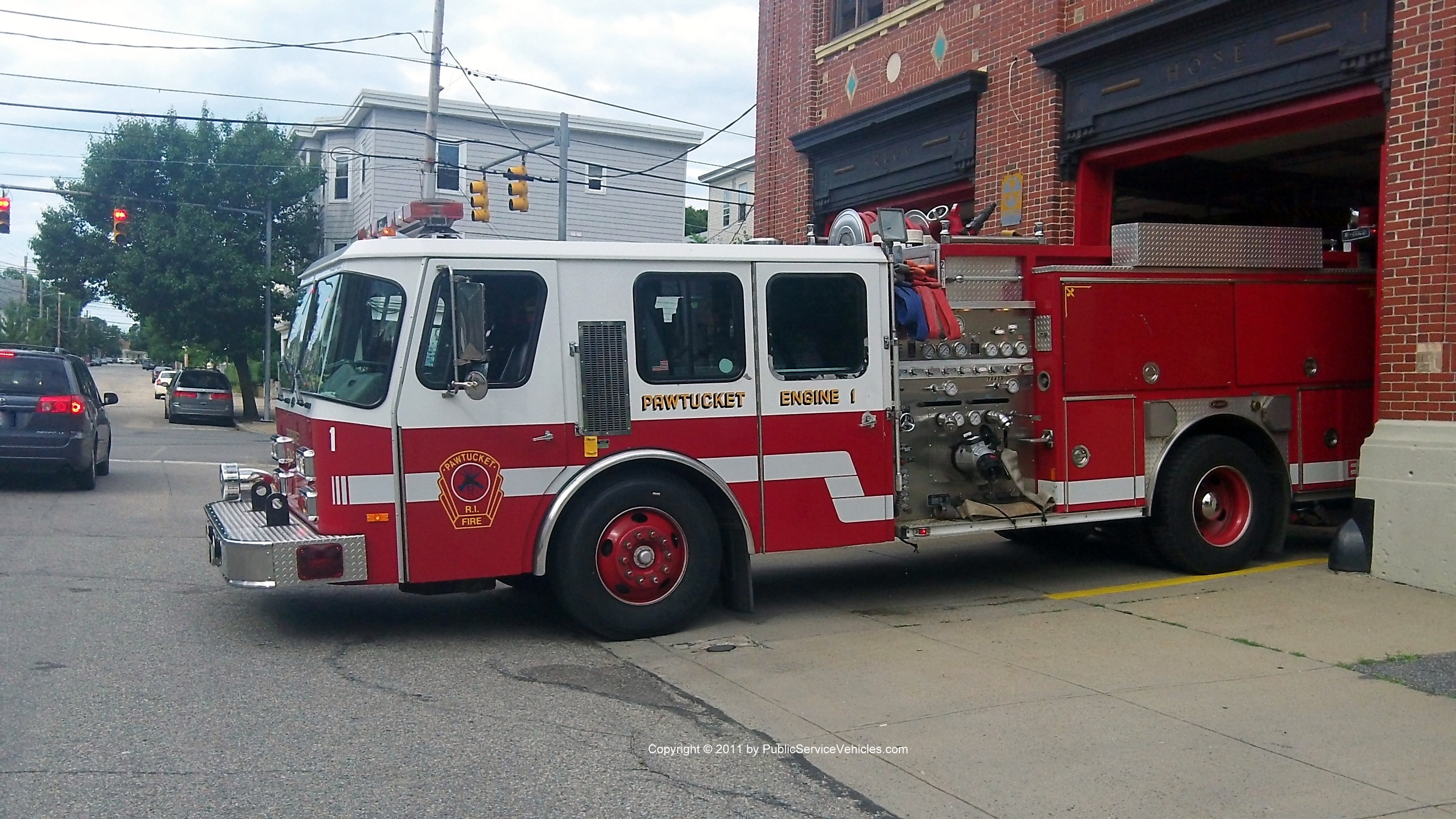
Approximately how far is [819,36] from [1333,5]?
26.6 ft

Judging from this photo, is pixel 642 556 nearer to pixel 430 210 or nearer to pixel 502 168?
pixel 430 210

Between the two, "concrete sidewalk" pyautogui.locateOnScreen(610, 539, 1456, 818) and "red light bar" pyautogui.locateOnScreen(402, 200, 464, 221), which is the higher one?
"red light bar" pyautogui.locateOnScreen(402, 200, 464, 221)

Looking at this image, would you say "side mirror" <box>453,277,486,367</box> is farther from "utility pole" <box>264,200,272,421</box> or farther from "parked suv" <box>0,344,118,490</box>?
"utility pole" <box>264,200,272,421</box>

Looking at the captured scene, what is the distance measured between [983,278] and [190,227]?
3112 cm

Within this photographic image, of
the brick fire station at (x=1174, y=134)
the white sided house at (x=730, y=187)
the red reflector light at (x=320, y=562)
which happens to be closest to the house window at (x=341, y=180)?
the white sided house at (x=730, y=187)

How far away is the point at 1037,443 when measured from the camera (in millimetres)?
8750

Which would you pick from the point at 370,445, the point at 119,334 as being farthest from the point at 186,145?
the point at 119,334

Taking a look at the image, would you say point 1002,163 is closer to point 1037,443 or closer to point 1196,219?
point 1196,219

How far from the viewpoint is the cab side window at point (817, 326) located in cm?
779

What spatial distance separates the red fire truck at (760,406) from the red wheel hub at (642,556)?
18mm

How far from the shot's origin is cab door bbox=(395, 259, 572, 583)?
6.96 metres

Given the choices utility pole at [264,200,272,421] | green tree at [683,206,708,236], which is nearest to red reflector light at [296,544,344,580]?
utility pole at [264,200,272,421]

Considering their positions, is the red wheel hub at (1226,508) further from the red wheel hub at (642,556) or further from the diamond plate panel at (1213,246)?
the red wheel hub at (642,556)

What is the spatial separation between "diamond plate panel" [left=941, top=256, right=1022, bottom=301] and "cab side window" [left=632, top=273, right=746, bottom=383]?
5.75ft
